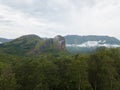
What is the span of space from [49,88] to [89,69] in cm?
1244

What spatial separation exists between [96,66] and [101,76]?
303 cm

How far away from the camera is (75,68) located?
60.0m

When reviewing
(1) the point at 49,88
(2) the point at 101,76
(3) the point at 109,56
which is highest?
(3) the point at 109,56

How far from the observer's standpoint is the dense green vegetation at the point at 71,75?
6074 cm

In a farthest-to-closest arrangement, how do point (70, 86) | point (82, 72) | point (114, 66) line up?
point (114, 66)
point (70, 86)
point (82, 72)

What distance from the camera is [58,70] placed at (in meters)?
67.8

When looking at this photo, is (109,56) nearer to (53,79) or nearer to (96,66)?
(96,66)

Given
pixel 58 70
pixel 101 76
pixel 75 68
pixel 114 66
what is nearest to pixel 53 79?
pixel 58 70

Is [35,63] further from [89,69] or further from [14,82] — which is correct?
[89,69]

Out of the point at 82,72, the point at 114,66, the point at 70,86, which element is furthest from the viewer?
the point at 114,66

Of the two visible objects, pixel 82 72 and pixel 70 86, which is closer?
pixel 82 72

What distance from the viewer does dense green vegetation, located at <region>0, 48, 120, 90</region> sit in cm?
6074

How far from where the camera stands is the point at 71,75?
61.1 m

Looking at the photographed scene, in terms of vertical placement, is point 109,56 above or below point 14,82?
above
